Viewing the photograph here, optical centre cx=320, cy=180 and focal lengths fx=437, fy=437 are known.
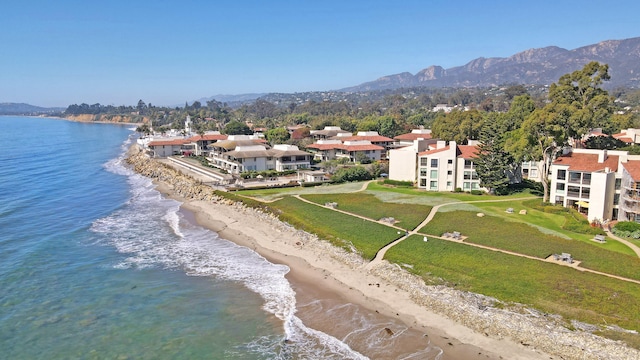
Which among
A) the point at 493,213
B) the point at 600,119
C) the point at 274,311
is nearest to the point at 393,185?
the point at 493,213

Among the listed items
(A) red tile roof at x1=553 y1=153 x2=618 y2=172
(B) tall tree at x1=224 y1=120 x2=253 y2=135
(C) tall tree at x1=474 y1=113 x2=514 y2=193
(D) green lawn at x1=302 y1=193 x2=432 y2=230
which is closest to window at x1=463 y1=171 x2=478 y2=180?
(C) tall tree at x1=474 y1=113 x2=514 y2=193

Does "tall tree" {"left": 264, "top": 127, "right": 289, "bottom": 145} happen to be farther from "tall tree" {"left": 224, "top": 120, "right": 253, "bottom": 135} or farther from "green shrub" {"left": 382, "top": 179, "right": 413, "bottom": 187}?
"green shrub" {"left": 382, "top": 179, "right": 413, "bottom": 187}

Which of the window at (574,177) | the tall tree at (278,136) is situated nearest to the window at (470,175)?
the window at (574,177)

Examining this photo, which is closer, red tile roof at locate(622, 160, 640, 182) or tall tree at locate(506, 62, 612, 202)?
red tile roof at locate(622, 160, 640, 182)

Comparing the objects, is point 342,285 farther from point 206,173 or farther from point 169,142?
point 169,142

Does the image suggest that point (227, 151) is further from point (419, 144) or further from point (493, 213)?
point (493, 213)

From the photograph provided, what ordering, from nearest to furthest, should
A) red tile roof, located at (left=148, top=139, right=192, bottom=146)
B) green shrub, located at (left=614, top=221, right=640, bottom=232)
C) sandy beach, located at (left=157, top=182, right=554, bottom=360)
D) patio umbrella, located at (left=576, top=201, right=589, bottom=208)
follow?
sandy beach, located at (left=157, top=182, right=554, bottom=360)
green shrub, located at (left=614, top=221, right=640, bottom=232)
patio umbrella, located at (left=576, top=201, right=589, bottom=208)
red tile roof, located at (left=148, top=139, right=192, bottom=146)

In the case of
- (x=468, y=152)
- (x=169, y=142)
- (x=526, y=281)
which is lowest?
(x=526, y=281)

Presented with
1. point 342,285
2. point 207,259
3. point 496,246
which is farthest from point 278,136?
point 342,285
